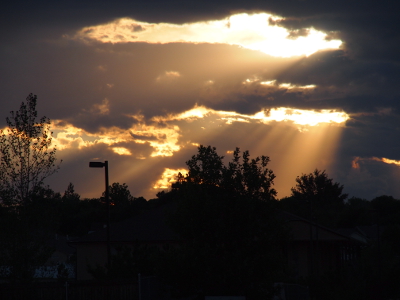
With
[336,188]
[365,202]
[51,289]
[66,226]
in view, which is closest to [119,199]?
[66,226]

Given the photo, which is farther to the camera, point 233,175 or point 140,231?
point 140,231

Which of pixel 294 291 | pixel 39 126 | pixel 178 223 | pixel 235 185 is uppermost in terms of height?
pixel 39 126

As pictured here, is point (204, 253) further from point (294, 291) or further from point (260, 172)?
point (294, 291)

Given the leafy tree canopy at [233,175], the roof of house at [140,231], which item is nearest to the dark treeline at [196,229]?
the leafy tree canopy at [233,175]

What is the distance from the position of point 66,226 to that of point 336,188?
8017cm

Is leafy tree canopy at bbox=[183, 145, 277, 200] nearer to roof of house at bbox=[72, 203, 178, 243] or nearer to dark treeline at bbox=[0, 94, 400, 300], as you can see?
dark treeline at bbox=[0, 94, 400, 300]

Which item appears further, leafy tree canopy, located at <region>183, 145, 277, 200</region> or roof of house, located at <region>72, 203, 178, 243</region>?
roof of house, located at <region>72, 203, 178, 243</region>

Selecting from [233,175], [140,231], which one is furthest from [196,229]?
[140,231]

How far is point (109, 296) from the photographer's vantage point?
2123 cm

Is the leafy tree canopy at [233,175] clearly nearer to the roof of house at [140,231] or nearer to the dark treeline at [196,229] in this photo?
the dark treeline at [196,229]

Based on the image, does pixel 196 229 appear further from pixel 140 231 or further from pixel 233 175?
pixel 140 231

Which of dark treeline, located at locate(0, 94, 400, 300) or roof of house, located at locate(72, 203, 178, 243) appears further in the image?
roof of house, located at locate(72, 203, 178, 243)

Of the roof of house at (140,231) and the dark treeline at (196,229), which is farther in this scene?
the roof of house at (140,231)

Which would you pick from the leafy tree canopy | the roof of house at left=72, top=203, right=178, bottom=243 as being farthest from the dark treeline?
the roof of house at left=72, top=203, right=178, bottom=243
